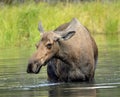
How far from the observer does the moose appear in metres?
13.1

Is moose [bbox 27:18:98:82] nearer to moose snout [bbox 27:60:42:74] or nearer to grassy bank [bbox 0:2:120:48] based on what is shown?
moose snout [bbox 27:60:42:74]

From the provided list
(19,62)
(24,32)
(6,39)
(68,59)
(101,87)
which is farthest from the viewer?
(24,32)

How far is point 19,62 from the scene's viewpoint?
1905 centimetres

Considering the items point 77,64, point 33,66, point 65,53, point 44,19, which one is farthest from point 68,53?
point 44,19

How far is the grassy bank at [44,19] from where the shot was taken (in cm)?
2677

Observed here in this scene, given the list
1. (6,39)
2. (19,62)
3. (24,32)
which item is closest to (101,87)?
(19,62)

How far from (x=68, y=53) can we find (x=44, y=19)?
16652mm

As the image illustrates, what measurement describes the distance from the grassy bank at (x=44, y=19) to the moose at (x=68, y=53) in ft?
37.2

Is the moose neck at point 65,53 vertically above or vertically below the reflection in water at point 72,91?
above

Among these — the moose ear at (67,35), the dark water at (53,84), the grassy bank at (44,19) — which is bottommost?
the grassy bank at (44,19)

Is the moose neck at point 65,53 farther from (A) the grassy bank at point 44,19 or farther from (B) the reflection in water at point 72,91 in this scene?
(A) the grassy bank at point 44,19

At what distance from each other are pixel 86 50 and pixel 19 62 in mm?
5129

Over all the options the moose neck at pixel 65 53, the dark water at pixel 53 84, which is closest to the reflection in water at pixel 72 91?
the dark water at pixel 53 84

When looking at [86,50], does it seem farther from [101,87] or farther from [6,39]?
[6,39]
